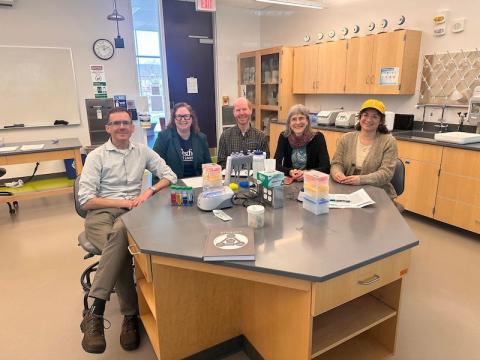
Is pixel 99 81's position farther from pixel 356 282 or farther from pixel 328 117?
pixel 356 282

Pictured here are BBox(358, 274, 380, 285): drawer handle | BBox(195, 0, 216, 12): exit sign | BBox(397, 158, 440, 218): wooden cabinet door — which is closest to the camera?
BBox(358, 274, 380, 285): drawer handle

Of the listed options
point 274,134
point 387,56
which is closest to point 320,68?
point 387,56

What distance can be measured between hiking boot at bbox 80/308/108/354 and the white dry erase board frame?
389 centimetres

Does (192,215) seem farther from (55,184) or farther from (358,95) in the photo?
(358,95)

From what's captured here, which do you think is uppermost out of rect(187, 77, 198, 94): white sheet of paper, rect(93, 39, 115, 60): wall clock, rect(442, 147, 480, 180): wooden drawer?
rect(93, 39, 115, 60): wall clock

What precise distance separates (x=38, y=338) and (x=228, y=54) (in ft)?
16.9

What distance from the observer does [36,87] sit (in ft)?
15.2

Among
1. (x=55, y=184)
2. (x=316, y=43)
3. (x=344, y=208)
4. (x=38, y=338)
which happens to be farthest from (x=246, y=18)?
(x=38, y=338)

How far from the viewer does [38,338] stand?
1980mm

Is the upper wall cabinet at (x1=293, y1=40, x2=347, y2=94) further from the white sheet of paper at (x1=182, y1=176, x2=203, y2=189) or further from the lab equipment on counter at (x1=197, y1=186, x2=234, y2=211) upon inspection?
the lab equipment on counter at (x1=197, y1=186, x2=234, y2=211)

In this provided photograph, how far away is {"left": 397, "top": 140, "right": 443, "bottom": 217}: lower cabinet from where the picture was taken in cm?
329

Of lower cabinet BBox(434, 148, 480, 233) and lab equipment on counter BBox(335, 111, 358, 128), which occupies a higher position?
lab equipment on counter BBox(335, 111, 358, 128)

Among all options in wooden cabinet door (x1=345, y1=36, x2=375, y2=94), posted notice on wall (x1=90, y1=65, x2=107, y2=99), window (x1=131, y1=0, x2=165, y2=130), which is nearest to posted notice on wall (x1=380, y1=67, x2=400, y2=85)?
wooden cabinet door (x1=345, y1=36, x2=375, y2=94)

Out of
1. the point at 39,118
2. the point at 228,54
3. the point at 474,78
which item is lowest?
the point at 39,118
